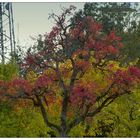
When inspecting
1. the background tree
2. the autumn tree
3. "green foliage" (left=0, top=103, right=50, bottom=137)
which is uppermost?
the background tree

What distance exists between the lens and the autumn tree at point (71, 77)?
16.0 m

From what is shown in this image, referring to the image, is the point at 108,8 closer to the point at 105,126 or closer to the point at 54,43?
the point at 105,126

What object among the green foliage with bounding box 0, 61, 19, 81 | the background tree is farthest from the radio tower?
the background tree

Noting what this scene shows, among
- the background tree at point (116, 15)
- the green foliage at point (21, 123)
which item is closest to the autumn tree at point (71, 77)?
the green foliage at point (21, 123)

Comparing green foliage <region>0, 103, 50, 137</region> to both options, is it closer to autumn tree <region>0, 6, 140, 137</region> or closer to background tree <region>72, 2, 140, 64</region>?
autumn tree <region>0, 6, 140, 137</region>

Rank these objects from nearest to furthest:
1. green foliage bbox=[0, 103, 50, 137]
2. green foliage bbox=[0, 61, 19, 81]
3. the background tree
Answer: green foliage bbox=[0, 103, 50, 137] → green foliage bbox=[0, 61, 19, 81] → the background tree

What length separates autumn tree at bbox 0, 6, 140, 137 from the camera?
16.0 meters

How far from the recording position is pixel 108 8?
38562mm

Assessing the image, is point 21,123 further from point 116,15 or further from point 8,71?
point 116,15

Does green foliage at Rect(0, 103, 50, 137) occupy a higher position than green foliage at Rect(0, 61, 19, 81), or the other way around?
green foliage at Rect(0, 61, 19, 81)

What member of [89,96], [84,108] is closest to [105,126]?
[84,108]

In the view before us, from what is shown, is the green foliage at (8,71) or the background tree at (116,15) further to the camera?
the background tree at (116,15)

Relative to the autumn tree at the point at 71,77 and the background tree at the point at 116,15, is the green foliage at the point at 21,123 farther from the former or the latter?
the background tree at the point at 116,15

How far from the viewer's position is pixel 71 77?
643 inches
